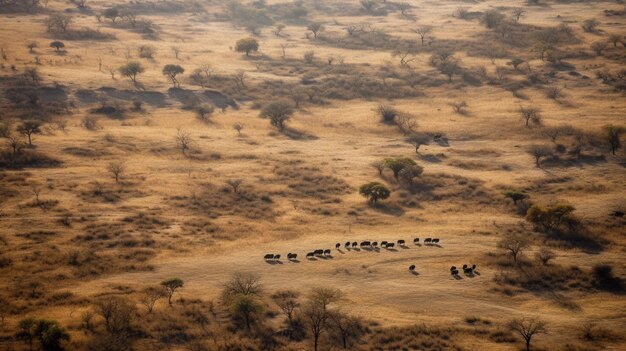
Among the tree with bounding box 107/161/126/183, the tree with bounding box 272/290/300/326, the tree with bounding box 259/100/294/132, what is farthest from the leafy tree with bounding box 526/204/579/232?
the tree with bounding box 107/161/126/183

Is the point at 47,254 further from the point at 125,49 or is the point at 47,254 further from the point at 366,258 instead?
the point at 125,49

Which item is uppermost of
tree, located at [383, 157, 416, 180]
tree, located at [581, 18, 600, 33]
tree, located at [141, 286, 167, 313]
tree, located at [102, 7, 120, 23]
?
tree, located at [102, 7, 120, 23]

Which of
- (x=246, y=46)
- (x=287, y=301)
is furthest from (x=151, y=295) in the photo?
(x=246, y=46)

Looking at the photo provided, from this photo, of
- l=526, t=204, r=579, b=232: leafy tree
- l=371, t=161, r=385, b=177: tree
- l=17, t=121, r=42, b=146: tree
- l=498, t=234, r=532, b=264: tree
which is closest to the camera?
l=498, t=234, r=532, b=264: tree

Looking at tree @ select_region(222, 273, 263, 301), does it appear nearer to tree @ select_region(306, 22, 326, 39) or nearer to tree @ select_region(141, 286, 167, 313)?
tree @ select_region(141, 286, 167, 313)

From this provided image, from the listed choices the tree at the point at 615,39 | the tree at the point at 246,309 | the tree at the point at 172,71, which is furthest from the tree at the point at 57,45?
the tree at the point at 615,39

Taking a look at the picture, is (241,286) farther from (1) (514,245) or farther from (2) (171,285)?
(1) (514,245)

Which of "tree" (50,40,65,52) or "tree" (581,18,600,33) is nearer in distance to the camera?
"tree" (50,40,65,52)
